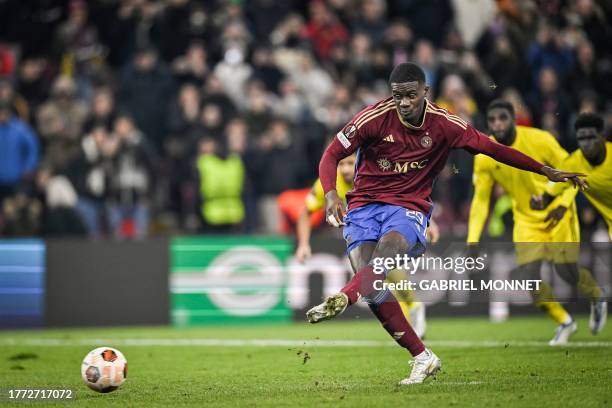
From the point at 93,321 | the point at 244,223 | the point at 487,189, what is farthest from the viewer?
the point at 244,223

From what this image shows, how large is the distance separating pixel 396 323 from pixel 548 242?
3899 millimetres

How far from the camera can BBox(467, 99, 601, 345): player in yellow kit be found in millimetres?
12234

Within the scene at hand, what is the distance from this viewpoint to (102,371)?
9.16 meters

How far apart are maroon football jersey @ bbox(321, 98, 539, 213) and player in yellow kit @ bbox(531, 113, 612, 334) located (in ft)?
8.81

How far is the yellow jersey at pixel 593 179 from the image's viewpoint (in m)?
12.0

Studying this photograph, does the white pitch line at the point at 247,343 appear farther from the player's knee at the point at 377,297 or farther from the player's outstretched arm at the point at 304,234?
the player's knee at the point at 377,297

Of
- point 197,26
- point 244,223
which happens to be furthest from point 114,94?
point 244,223

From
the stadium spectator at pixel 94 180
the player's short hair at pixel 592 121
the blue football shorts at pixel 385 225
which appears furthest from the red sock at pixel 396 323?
the stadium spectator at pixel 94 180

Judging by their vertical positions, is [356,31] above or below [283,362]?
above

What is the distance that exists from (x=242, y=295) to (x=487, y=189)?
587 centimetres

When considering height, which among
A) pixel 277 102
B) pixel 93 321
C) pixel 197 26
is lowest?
pixel 93 321

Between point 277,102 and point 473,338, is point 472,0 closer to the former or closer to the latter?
point 277,102

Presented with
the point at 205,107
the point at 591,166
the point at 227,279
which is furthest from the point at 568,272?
the point at 205,107

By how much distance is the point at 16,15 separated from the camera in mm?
21219
